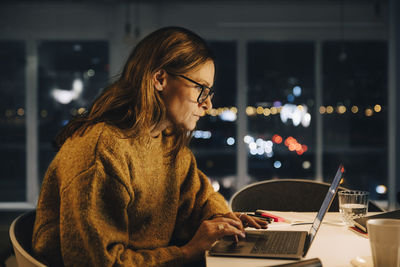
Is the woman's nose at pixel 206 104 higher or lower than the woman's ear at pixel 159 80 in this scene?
lower

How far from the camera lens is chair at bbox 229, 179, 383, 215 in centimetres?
213

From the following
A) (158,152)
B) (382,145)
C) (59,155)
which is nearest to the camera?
(59,155)

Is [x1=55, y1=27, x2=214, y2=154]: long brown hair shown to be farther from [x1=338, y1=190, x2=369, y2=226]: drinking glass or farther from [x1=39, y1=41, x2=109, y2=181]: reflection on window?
[x1=39, y1=41, x2=109, y2=181]: reflection on window

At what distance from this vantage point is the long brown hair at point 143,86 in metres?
1.21

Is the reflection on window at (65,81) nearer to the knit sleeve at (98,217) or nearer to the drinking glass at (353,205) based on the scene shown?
the drinking glass at (353,205)

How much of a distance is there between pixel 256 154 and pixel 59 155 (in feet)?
15.3

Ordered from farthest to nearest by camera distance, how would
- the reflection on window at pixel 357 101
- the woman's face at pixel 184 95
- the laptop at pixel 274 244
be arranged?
1. the reflection on window at pixel 357 101
2. the woman's face at pixel 184 95
3. the laptop at pixel 274 244

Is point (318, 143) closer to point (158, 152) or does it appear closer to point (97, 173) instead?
point (158, 152)

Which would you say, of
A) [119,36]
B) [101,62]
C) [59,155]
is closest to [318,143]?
[119,36]

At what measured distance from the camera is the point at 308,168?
19.4 feet

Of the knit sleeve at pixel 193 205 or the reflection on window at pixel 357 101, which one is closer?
the knit sleeve at pixel 193 205

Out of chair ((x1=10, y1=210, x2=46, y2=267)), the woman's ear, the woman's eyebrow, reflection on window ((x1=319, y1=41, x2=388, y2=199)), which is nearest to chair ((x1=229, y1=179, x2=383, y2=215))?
the woman's eyebrow

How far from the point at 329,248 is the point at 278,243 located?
0.49ft

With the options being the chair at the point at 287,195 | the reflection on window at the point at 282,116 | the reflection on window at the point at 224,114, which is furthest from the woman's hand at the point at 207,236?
the reflection on window at the point at 282,116
